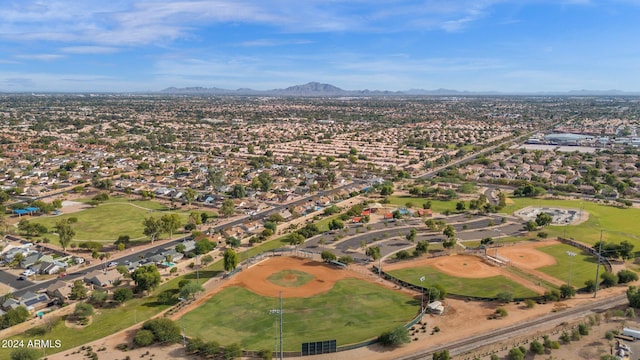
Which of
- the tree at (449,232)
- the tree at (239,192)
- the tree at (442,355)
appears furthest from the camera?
the tree at (239,192)

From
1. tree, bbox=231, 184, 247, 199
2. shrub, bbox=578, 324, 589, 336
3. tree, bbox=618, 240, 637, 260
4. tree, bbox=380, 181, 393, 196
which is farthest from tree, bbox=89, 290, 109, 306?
tree, bbox=618, 240, 637, 260

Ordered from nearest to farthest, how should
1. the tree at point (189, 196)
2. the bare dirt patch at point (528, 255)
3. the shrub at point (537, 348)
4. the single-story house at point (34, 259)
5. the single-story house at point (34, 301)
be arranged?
the shrub at point (537, 348), the single-story house at point (34, 301), the single-story house at point (34, 259), the bare dirt patch at point (528, 255), the tree at point (189, 196)

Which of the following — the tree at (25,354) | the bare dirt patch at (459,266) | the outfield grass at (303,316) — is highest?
the tree at (25,354)

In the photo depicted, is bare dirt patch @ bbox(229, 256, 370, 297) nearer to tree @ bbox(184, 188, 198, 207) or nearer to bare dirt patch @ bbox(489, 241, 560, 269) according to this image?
bare dirt patch @ bbox(489, 241, 560, 269)

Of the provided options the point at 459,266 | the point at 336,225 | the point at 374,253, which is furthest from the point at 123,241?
the point at 459,266

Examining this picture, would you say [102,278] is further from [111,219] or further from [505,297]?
[505,297]

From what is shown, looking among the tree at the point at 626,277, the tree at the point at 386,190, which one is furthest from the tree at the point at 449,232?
the tree at the point at 386,190

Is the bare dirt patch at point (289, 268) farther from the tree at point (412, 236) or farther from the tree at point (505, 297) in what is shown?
the tree at point (505, 297)
